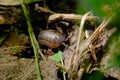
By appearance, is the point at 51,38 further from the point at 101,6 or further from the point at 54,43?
the point at 101,6

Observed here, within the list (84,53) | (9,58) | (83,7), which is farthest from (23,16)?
(83,7)

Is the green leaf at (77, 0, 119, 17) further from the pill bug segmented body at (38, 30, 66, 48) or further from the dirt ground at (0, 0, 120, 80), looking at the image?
the pill bug segmented body at (38, 30, 66, 48)

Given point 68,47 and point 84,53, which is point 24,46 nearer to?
point 68,47

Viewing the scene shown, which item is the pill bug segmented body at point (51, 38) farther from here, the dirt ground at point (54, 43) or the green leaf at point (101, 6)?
the green leaf at point (101, 6)

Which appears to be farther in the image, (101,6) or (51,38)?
(51,38)

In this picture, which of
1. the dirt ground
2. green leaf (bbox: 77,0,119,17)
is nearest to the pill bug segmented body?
the dirt ground

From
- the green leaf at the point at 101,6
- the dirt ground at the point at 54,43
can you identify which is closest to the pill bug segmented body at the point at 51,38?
the dirt ground at the point at 54,43

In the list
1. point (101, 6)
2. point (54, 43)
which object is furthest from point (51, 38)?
point (101, 6)

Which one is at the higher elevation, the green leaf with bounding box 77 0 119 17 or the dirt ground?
the green leaf with bounding box 77 0 119 17
